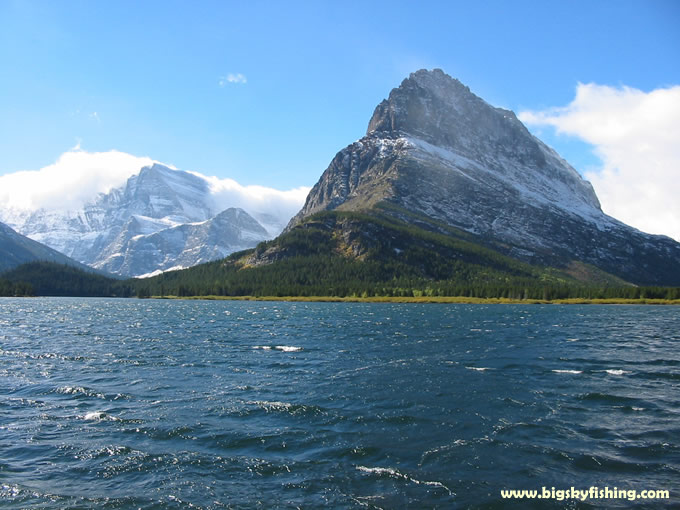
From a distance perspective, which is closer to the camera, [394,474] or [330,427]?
[394,474]

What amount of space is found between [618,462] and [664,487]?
298 centimetres

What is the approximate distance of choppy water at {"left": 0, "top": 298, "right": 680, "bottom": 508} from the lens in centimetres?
2300

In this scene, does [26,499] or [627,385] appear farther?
[627,385]

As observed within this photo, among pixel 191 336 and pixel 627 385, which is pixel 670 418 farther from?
pixel 191 336

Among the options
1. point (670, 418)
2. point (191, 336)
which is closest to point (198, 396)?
point (670, 418)

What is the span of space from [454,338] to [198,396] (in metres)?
52.2

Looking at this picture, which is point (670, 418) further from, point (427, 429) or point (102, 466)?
point (102, 466)

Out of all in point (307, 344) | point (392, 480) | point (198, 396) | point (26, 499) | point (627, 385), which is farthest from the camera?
point (307, 344)

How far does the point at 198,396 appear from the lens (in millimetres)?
40375

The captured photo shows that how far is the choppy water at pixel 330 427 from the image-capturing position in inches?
906

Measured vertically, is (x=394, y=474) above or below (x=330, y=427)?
above

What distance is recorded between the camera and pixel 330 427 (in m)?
32.0

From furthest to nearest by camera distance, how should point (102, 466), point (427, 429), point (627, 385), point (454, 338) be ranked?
point (454, 338), point (627, 385), point (427, 429), point (102, 466)

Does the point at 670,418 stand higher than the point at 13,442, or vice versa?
the point at 670,418
